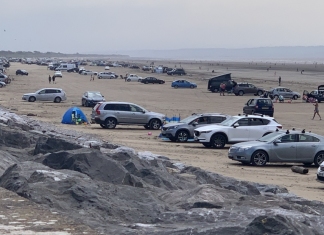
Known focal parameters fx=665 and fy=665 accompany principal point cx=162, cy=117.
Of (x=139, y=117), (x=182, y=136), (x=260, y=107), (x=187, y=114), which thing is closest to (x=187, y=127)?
(x=182, y=136)

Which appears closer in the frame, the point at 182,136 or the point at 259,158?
the point at 259,158

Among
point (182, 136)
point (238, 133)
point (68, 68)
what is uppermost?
point (238, 133)

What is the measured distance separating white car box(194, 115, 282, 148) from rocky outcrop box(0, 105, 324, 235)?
11.5m

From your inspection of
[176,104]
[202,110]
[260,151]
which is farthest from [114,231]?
[176,104]

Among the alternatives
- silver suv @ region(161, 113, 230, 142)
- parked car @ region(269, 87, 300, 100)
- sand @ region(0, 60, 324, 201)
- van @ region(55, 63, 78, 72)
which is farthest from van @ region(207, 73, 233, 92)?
van @ region(55, 63, 78, 72)

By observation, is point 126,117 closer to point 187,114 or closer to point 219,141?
point 219,141

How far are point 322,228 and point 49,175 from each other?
192 inches

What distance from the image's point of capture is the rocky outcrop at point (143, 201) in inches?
336

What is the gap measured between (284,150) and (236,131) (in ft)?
15.0

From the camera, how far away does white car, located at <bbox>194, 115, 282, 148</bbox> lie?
88.3 feet

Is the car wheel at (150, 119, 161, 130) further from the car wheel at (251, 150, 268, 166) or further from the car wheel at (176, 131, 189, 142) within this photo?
the car wheel at (251, 150, 268, 166)

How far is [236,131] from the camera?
27000 mm

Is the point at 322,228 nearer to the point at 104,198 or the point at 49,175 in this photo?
the point at 104,198

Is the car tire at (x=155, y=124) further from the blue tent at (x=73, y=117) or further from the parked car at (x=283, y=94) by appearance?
the parked car at (x=283, y=94)
